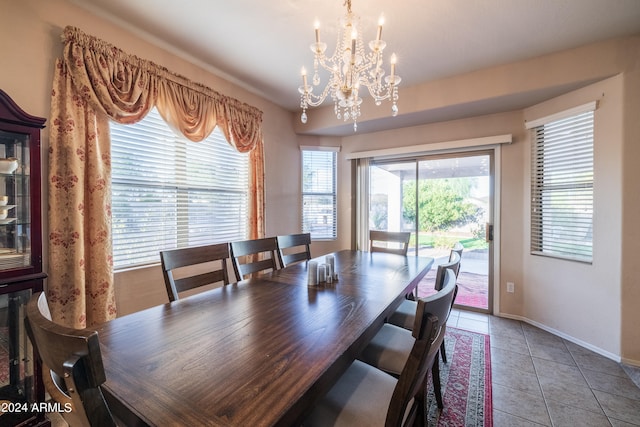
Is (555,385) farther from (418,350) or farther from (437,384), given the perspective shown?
(418,350)

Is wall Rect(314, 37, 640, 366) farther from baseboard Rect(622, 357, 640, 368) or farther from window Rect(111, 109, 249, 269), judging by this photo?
window Rect(111, 109, 249, 269)

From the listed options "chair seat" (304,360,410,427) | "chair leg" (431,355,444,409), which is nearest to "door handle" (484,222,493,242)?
"chair leg" (431,355,444,409)

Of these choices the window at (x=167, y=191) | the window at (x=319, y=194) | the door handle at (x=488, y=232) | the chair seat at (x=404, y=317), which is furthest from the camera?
the window at (x=319, y=194)

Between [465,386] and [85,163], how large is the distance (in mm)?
3125

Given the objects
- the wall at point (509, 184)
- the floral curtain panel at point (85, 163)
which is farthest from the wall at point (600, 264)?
the floral curtain panel at point (85, 163)

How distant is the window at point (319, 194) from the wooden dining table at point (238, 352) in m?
2.50

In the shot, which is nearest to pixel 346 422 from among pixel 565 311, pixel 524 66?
pixel 565 311

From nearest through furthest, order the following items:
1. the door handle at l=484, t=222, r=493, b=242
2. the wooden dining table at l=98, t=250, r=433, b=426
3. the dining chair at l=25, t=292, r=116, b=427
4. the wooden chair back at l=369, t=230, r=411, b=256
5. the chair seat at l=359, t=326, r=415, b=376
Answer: the dining chair at l=25, t=292, r=116, b=427 → the wooden dining table at l=98, t=250, r=433, b=426 → the chair seat at l=359, t=326, r=415, b=376 → the wooden chair back at l=369, t=230, r=411, b=256 → the door handle at l=484, t=222, r=493, b=242

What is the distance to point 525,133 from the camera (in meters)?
2.99

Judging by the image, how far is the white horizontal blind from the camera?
98.0 inches

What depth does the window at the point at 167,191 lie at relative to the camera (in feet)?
6.93

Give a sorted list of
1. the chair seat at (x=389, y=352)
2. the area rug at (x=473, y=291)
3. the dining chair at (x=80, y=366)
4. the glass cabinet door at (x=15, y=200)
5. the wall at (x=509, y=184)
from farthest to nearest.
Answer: the area rug at (x=473, y=291) < the wall at (x=509, y=184) < the glass cabinet door at (x=15, y=200) < the chair seat at (x=389, y=352) < the dining chair at (x=80, y=366)

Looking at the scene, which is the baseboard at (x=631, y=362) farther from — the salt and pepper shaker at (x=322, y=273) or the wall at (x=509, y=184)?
the salt and pepper shaker at (x=322, y=273)

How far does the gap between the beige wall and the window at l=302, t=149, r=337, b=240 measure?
74cm
